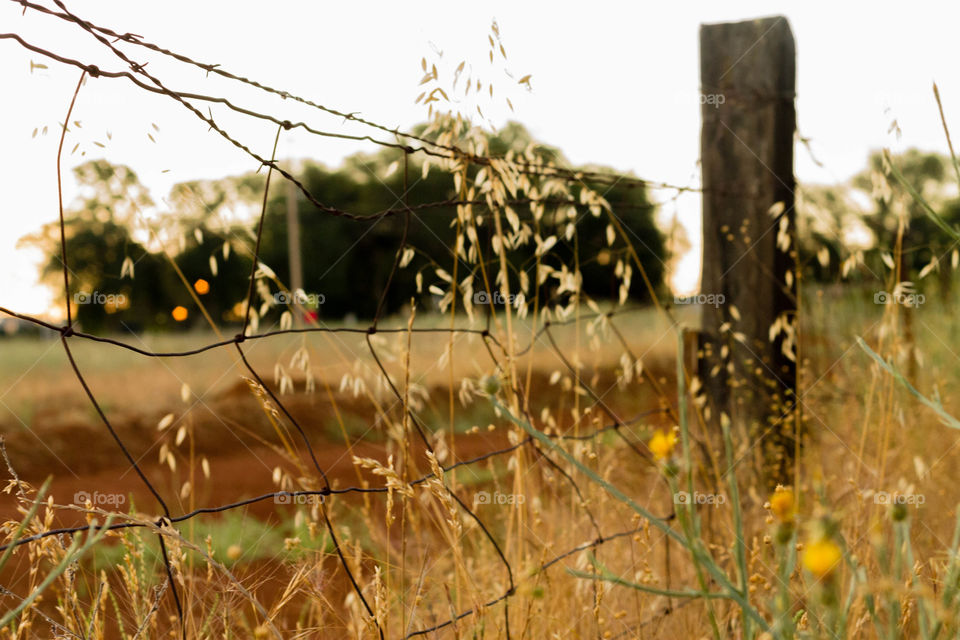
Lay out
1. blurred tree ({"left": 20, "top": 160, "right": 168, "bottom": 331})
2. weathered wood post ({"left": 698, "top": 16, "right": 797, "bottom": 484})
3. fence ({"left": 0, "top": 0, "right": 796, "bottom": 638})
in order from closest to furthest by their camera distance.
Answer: fence ({"left": 0, "top": 0, "right": 796, "bottom": 638}), weathered wood post ({"left": 698, "top": 16, "right": 797, "bottom": 484}), blurred tree ({"left": 20, "top": 160, "right": 168, "bottom": 331})

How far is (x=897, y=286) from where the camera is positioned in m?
1.89

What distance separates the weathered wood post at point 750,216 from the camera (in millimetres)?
2125

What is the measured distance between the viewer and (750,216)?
6.97ft

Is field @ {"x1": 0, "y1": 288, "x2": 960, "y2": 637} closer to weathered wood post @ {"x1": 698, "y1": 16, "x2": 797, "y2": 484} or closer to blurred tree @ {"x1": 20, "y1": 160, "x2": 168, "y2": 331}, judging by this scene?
weathered wood post @ {"x1": 698, "y1": 16, "x2": 797, "y2": 484}

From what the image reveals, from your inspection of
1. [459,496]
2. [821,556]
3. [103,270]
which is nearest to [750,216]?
[459,496]

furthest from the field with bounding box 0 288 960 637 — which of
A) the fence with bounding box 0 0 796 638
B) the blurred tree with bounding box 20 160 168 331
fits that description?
the blurred tree with bounding box 20 160 168 331

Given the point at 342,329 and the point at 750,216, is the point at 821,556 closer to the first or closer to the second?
the point at 342,329

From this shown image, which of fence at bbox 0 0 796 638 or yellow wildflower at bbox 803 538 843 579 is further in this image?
fence at bbox 0 0 796 638

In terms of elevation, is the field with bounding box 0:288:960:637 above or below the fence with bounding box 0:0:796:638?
below

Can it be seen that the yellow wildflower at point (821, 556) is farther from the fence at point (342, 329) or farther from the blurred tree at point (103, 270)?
the blurred tree at point (103, 270)

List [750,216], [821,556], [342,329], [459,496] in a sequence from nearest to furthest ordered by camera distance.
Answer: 1. [821,556]
2. [342,329]
3. [459,496]
4. [750,216]

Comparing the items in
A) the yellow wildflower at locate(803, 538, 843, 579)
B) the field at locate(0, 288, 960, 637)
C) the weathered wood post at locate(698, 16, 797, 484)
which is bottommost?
the field at locate(0, 288, 960, 637)

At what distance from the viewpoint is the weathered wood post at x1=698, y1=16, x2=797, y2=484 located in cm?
212

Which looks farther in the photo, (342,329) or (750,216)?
(750,216)
